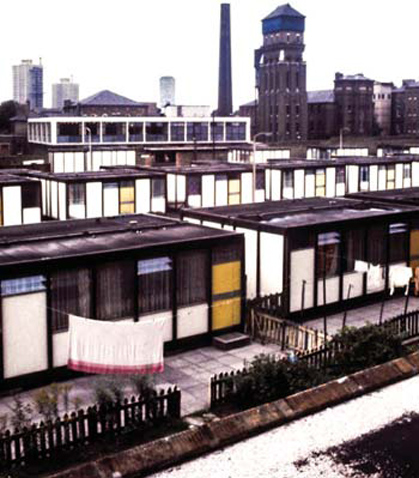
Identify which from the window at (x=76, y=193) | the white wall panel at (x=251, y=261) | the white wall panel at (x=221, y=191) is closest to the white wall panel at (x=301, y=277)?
the white wall panel at (x=251, y=261)

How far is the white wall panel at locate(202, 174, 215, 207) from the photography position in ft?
183

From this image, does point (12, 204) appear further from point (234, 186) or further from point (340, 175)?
point (340, 175)

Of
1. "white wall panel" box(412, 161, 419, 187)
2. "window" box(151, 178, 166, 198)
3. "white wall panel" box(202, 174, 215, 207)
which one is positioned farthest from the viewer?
"white wall panel" box(412, 161, 419, 187)

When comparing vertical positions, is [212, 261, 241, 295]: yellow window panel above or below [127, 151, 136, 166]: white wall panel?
below

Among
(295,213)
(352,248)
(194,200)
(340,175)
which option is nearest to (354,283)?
(352,248)

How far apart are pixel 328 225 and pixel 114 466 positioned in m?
16.9

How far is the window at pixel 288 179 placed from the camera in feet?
197

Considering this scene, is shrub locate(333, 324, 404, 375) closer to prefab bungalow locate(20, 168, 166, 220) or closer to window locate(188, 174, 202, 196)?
prefab bungalow locate(20, 168, 166, 220)

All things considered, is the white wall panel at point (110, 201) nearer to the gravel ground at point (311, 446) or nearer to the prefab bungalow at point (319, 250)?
the prefab bungalow at point (319, 250)

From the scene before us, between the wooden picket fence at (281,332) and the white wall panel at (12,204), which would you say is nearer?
the wooden picket fence at (281,332)

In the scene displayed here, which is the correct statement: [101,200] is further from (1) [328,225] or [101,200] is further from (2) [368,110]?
(2) [368,110]

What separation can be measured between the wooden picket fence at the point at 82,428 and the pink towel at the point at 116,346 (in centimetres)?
161

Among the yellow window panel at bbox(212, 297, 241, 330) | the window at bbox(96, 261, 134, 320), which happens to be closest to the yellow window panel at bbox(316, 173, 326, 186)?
the yellow window panel at bbox(212, 297, 241, 330)

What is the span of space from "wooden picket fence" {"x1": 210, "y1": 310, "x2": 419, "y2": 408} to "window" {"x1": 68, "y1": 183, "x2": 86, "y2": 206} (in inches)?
1121
